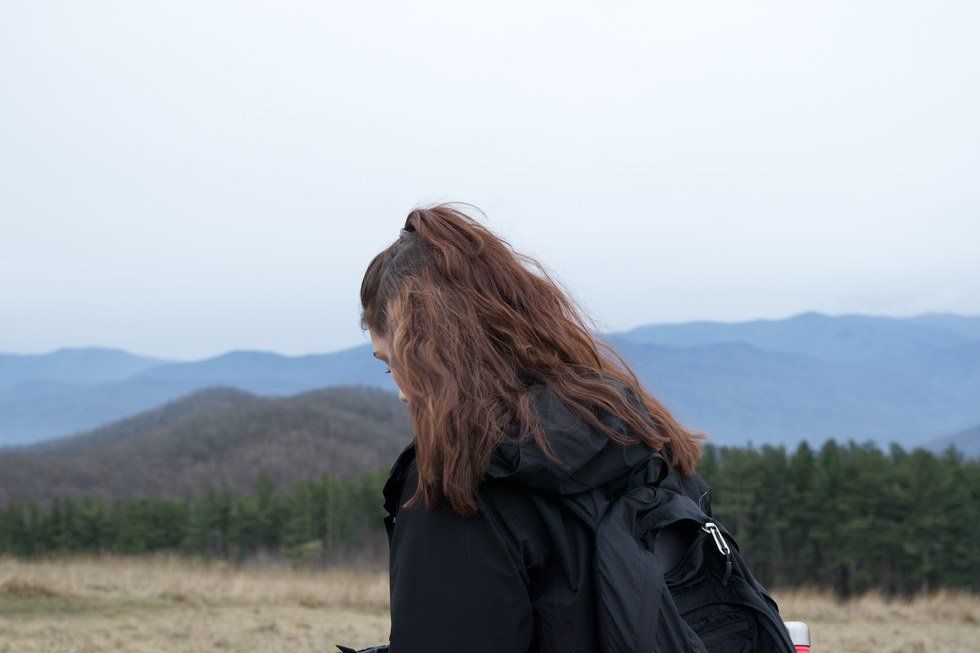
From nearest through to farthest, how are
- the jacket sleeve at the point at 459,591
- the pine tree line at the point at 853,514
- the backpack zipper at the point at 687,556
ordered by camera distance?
1. the jacket sleeve at the point at 459,591
2. the backpack zipper at the point at 687,556
3. the pine tree line at the point at 853,514

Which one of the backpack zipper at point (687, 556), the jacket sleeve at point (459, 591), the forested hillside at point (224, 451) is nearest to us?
the jacket sleeve at point (459, 591)

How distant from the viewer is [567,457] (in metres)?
1.31

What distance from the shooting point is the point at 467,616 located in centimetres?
126

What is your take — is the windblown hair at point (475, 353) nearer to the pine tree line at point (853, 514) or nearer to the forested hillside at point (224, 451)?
the pine tree line at point (853, 514)

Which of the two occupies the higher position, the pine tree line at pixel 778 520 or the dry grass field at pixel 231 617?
the dry grass field at pixel 231 617

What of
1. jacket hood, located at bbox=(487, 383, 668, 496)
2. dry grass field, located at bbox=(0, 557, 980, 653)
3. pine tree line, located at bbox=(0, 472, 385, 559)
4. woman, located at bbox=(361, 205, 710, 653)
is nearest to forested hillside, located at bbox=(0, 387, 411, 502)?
pine tree line, located at bbox=(0, 472, 385, 559)

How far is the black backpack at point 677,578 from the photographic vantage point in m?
1.27

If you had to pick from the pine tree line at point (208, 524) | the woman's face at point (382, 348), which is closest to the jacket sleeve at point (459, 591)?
the woman's face at point (382, 348)

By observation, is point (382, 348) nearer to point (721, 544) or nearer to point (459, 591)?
point (459, 591)

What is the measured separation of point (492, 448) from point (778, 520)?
24.6m

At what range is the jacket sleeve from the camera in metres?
1.25

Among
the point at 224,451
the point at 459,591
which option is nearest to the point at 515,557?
the point at 459,591

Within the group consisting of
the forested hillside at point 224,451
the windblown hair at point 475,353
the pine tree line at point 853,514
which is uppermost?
the windblown hair at point 475,353

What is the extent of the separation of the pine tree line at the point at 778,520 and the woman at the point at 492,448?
23.7 metres
